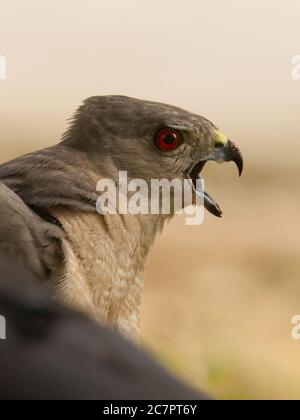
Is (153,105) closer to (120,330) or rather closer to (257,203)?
(120,330)

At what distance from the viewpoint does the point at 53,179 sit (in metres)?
3.21

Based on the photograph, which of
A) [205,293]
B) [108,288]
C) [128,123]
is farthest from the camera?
[205,293]

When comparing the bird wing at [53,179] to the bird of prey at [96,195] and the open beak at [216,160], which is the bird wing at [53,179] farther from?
the open beak at [216,160]

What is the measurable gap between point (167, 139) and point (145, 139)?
8 cm

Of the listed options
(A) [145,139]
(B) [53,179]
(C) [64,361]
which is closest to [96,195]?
(B) [53,179]

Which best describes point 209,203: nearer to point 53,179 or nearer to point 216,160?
point 216,160

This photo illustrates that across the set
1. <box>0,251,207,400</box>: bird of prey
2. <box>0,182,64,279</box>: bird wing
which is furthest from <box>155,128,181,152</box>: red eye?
<box>0,251,207,400</box>: bird of prey

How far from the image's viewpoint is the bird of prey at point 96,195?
294cm

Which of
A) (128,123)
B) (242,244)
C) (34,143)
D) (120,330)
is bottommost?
(242,244)

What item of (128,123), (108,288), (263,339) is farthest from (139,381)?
(263,339)

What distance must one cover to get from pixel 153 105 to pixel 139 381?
238cm

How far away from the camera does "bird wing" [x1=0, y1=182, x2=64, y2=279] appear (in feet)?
9.37

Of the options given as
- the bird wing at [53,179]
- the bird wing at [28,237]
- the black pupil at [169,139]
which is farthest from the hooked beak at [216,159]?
the bird wing at [28,237]

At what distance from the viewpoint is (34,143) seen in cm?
716
